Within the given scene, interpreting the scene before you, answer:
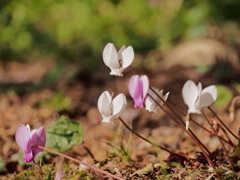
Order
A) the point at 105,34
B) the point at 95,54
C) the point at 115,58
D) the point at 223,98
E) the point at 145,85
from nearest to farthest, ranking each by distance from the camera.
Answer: the point at 145,85 < the point at 115,58 < the point at 223,98 < the point at 95,54 < the point at 105,34

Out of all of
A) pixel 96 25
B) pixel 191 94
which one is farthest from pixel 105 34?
pixel 191 94

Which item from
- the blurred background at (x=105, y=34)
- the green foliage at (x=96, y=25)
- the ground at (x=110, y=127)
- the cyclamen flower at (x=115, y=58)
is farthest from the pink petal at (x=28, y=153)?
the green foliage at (x=96, y=25)

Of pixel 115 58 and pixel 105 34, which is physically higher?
pixel 105 34

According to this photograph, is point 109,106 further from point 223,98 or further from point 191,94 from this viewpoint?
point 223,98

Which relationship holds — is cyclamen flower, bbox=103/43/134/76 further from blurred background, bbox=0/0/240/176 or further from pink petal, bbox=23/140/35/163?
blurred background, bbox=0/0/240/176

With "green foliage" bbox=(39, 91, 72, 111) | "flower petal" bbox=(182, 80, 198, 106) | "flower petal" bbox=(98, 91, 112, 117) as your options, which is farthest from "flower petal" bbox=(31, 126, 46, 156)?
"green foliage" bbox=(39, 91, 72, 111)

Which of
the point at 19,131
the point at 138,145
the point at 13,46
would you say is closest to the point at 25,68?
the point at 13,46

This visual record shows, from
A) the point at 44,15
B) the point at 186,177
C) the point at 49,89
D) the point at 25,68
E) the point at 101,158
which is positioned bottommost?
the point at 186,177

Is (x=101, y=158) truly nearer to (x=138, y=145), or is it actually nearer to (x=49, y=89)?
(x=138, y=145)
